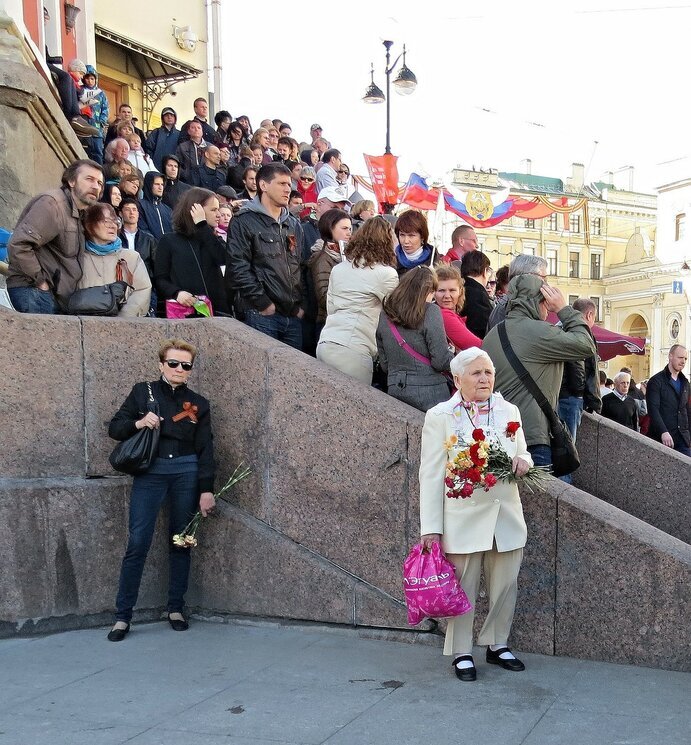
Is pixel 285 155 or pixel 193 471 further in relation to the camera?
pixel 285 155

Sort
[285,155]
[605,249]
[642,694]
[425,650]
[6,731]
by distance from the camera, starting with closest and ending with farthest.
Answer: [6,731], [642,694], [425,650], [285,155], [605,249]

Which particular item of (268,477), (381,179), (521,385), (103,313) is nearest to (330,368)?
(268,477)

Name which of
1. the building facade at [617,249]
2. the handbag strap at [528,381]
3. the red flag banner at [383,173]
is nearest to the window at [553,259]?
the building facade at [617,249]

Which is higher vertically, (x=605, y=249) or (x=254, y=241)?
(x=605, y=249)

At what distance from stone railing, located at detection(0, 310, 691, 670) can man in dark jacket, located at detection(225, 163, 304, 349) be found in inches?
12.7

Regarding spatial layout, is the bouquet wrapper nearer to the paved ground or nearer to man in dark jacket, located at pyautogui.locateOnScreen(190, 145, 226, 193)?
the paved ground

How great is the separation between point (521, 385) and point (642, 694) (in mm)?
1761

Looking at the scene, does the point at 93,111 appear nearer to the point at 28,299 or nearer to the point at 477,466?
the point at 28,299

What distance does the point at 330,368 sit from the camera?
5375mm

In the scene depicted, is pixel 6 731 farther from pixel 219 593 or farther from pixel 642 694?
pixel 642 694

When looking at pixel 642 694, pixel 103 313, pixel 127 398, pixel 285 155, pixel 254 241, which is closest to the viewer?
pixel 642 694

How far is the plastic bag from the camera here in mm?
4270

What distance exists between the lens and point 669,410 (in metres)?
9.22

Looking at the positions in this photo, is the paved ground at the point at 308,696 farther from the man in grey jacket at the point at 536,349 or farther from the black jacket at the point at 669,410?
the black jacket at the point at 669,410
